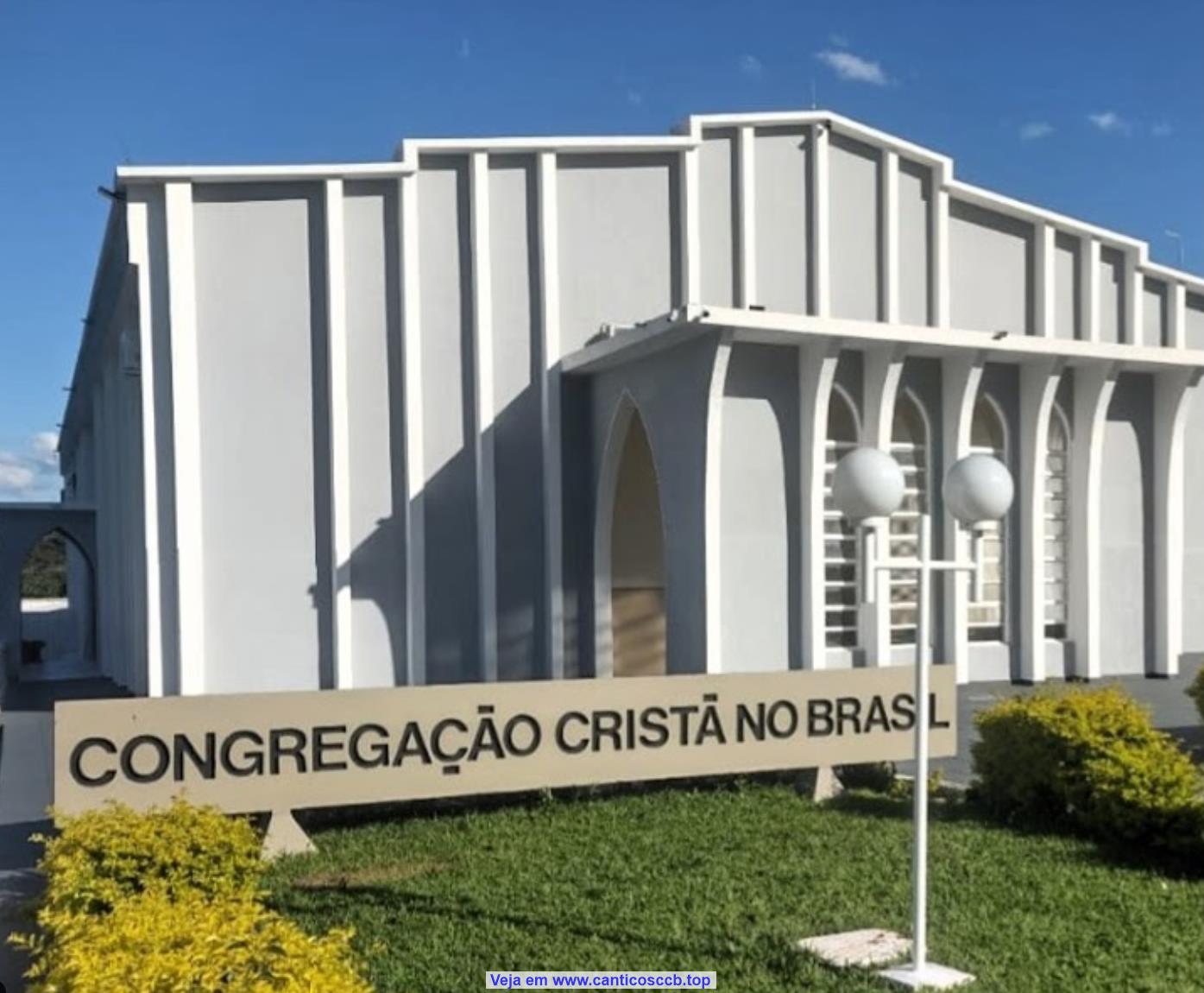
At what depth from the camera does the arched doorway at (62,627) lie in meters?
23.7

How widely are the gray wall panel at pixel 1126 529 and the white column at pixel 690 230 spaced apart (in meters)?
6.27

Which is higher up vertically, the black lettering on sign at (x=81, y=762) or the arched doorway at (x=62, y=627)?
the black lettering on sign at (x=81, y=762)

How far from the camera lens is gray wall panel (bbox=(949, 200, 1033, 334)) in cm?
1656

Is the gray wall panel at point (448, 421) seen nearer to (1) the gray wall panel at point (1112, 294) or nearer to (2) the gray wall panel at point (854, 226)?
→ (2) the gray wall panel at point (854, 226)

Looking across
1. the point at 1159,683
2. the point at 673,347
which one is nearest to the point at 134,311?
the point at 673,347

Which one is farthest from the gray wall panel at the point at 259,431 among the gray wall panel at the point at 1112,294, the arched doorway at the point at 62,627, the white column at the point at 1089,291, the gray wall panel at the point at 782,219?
the gray wall panel at the point at 1112,294

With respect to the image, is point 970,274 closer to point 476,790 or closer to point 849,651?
point 849,651

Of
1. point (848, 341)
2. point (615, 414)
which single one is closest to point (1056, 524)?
point (848, 341)

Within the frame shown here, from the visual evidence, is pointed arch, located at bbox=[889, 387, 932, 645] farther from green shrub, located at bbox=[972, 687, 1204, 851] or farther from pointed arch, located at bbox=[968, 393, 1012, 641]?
green shrub, located at bbox=[972, 687, 1204, 851]

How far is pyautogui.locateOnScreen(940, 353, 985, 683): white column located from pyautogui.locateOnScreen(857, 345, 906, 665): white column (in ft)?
3.06

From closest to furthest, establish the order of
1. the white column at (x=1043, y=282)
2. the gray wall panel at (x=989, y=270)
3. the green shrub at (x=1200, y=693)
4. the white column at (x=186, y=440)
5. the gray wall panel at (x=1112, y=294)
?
the green shrub at (x=1200, y=693), the white column at (x=186, y=440), the gray wall panel at (x=989, y=270), the white column at (x=1043, y=282), the gray wall panel at (x=1112, y=294)

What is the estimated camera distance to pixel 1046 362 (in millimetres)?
14930

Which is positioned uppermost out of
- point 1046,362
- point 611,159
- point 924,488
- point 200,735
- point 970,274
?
point 611,159

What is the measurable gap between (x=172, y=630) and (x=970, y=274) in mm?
11969
